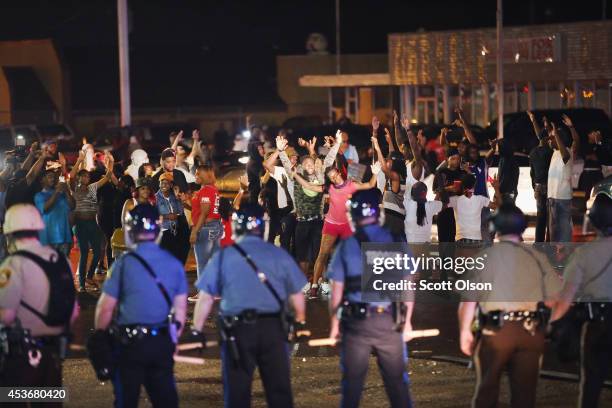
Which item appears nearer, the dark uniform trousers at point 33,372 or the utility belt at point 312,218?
the dark uniform trousers at point 33,372

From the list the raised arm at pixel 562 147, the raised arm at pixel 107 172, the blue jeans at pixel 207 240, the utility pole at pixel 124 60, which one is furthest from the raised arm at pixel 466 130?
the utility pole at pixel 124 60

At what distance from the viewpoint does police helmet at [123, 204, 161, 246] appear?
27.6ft

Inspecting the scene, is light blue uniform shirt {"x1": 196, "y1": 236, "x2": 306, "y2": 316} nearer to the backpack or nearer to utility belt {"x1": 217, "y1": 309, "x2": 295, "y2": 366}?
utility belt {"x1": 217, "y1": 309, "x2": 295, "y2": 366}

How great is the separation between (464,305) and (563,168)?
9.40 meters

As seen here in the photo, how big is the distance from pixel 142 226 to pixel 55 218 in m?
7.57

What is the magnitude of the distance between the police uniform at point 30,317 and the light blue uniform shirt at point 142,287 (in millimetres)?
440

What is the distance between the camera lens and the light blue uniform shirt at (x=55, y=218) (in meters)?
15.6

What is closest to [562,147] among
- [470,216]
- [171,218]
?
[470,216]

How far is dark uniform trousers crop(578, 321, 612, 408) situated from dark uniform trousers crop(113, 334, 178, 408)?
2.67 meters

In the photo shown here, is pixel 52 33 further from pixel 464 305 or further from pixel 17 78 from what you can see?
pixel 464 305

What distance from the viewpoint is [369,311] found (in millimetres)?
8586

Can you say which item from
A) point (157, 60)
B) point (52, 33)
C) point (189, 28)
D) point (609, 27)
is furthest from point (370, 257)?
point (157, 60)

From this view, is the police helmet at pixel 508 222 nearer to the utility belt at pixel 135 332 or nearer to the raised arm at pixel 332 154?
the utility belt at pixel 135 332

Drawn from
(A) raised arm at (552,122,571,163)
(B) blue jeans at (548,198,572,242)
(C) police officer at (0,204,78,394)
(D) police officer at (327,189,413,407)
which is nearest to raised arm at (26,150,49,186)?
(A) raised arm at (552,122,571,163)
